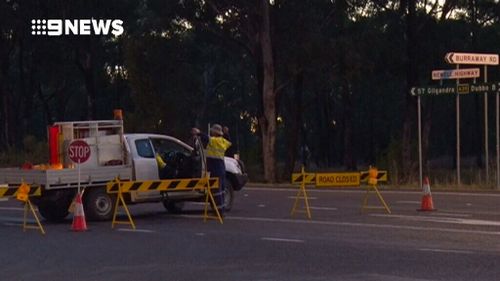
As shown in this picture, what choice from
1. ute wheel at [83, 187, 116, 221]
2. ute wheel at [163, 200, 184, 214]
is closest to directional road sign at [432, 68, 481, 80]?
ute wheel at [163, 200, 184, 214]

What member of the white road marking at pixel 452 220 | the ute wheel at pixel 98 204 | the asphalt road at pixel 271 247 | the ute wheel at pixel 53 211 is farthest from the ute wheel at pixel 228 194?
the white road marking at pixel 452 220

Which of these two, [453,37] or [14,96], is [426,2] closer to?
[453,37]

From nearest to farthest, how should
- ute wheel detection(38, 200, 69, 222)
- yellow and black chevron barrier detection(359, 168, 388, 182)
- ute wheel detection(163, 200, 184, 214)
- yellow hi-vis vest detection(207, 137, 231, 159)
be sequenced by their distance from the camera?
ute wheel detection(38, 200, 69, 222), yellow hi-vis vest detection(207, 137, 231, 159), yellow and black chevron barrier detection(359, 168, 388, 182), ute wheel detection(163, 200, 184, 214)

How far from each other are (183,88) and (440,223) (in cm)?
3730

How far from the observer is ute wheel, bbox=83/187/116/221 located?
22.0 m

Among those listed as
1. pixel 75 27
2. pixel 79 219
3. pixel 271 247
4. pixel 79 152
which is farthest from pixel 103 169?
pixel 75 27

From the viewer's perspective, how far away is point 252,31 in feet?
149

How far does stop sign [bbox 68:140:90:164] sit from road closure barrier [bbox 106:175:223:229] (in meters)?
0.73

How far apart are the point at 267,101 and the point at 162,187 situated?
23856 mm

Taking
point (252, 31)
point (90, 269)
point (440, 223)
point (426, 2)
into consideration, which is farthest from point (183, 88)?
point (90, 269)

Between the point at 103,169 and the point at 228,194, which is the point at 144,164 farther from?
the point at 228,194

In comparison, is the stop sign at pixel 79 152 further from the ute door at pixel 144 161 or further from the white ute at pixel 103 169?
the ute door at pixel 144 161

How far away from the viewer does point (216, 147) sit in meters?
22.6

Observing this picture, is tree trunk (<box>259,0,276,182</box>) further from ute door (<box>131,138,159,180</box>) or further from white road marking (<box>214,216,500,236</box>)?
white road marking (<box>214,216,500,236</box>)
